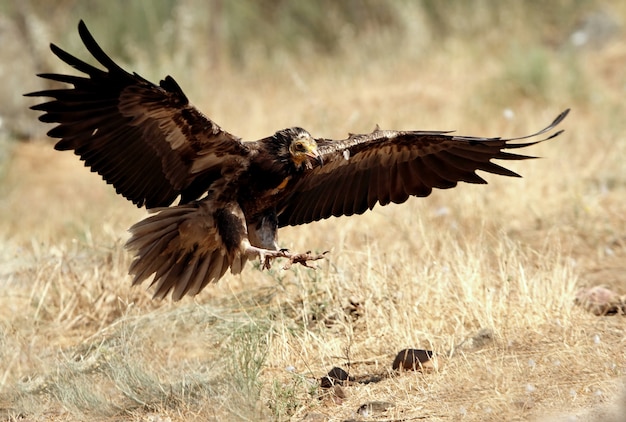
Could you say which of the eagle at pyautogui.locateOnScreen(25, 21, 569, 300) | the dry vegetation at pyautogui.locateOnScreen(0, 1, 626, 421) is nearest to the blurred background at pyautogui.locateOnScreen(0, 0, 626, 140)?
the dry vegetation at pyautogui.locateOnScreen(0, 1, 626, 421)

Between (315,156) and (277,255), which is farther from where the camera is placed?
(315,156)

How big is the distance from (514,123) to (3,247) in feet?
19.2

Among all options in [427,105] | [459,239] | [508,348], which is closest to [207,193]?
[508,348]

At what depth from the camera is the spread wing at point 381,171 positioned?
581 centimetres

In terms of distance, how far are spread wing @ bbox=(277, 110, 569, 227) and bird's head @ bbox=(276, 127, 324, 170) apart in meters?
0.35

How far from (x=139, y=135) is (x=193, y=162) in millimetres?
332

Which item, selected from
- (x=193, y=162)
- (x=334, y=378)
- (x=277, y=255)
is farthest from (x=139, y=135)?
(x=334, y=378)

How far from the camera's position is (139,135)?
17.6 feet

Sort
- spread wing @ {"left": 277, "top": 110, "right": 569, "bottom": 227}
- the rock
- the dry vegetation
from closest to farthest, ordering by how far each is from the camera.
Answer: the dry vegetation < spread wing @ {"left": 277, "top": 110, "right": 569, "bottom": 227} < the rock

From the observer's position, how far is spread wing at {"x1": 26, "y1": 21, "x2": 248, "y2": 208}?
200 inches

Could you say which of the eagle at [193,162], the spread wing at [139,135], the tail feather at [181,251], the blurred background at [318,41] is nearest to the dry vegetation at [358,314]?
the tail feather at [181,251]

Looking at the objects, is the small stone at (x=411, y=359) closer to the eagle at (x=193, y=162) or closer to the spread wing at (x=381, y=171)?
the eagle at (x=193, y=162)

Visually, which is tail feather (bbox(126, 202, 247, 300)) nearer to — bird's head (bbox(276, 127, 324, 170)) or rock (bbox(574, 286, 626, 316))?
bird's head (bbox(276, 127, 324, 170))

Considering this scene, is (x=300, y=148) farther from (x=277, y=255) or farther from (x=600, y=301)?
(x=600, y=301)
